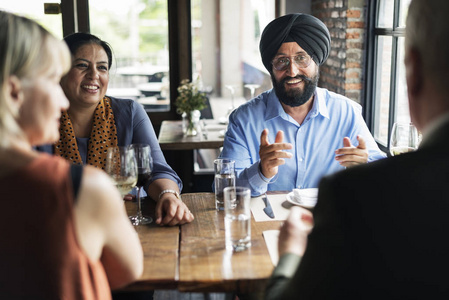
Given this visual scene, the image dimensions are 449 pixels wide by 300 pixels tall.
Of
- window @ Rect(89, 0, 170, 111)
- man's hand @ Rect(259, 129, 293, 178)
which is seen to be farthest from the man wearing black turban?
window @ Rect(89, 0, 170, 111)

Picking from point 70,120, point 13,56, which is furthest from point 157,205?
point 13,56

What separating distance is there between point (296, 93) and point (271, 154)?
551 millimetres

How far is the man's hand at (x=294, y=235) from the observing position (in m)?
1.11

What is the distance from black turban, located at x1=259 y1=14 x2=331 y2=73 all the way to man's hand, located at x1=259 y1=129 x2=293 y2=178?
0.62 meters

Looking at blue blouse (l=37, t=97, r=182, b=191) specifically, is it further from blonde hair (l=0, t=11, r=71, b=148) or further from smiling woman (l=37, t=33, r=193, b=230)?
blonde hair (l=0, t=11, r=71, b=148)

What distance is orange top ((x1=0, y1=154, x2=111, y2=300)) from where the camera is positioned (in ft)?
2.91

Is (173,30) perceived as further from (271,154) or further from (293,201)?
(293,201)

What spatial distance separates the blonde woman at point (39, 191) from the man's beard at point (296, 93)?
1.45 m

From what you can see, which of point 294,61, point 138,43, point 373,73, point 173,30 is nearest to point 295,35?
point 294,61

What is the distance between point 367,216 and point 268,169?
1.10 meters

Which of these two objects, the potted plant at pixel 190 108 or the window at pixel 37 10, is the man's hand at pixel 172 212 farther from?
the window at pixel 37 10

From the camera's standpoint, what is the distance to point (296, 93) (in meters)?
2.31

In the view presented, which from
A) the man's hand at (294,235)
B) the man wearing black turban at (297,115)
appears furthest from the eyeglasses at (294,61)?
the man's hand at (294,235)

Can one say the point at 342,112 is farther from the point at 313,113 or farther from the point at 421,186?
the point at 421,186
